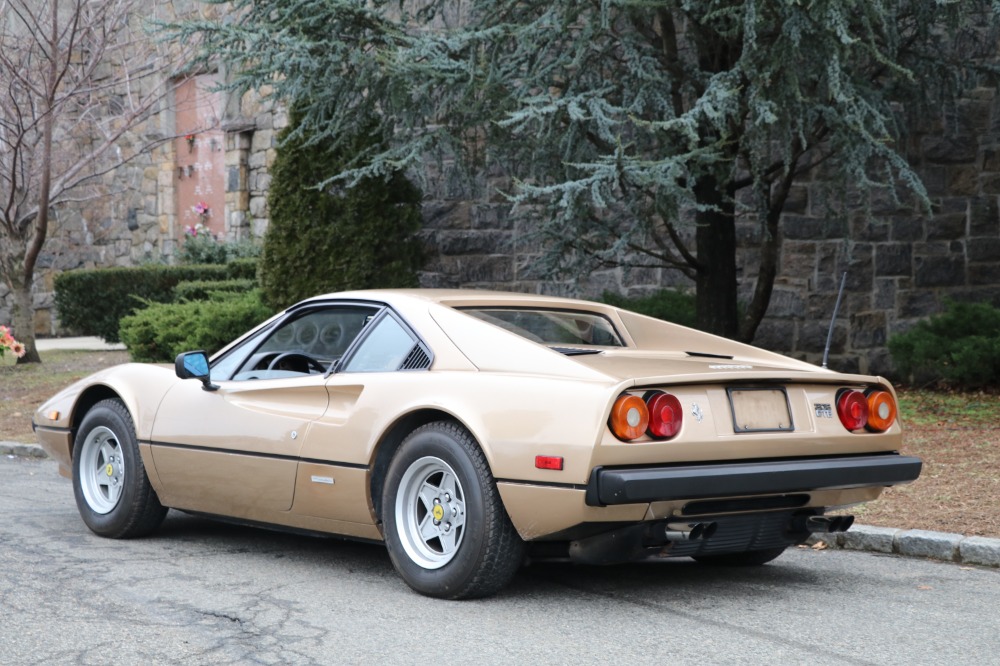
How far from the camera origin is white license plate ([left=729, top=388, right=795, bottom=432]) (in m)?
5.15

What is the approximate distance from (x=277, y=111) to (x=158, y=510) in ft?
44.5

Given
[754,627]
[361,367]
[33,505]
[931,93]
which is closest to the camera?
[754,627]

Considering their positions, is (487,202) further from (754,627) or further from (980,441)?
(754,627)

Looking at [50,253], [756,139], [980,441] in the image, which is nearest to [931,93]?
[756,139]

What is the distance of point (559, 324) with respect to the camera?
6.26 m

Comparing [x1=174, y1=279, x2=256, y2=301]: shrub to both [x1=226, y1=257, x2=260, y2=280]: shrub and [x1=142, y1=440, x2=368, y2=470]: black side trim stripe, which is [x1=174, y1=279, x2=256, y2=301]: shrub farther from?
[x1=142, y1=440, x2=368, y2=470]: black side trim stripe

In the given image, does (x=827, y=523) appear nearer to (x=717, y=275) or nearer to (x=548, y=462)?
(x=548, y=462)

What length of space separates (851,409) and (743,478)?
0.80m

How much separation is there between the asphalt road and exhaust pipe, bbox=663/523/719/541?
31 cm

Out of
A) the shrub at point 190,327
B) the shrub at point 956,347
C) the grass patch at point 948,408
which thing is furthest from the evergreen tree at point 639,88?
the shrub at point 190,327

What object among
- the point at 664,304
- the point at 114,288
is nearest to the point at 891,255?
the point at 664,304

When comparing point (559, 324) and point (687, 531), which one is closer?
point (687, 531)

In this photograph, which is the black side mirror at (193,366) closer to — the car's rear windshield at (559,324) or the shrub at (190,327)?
the car's rear windshield at (559,324)

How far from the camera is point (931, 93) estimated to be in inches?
498
